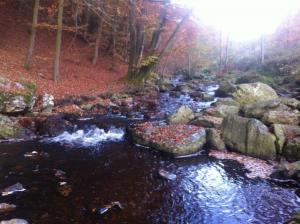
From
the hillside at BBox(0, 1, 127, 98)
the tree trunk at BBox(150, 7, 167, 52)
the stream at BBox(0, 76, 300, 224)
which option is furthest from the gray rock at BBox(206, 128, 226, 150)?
the tree trunk at BBox(150, 7, 167, 52)

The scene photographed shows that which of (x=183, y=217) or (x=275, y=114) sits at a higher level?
(x=275, y=114)

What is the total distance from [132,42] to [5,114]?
52.5ft

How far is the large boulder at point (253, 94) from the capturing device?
2255 centimetres

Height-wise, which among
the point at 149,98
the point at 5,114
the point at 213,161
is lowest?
the point at 213,161

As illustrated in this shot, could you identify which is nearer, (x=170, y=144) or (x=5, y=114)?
(x=170, y=144)

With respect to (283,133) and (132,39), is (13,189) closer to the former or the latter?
(283,133)

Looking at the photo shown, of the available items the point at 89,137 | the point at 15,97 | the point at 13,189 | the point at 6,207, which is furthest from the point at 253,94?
the point at 6,207

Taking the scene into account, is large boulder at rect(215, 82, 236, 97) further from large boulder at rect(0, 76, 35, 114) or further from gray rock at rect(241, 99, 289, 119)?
large boulder at rect(0, 76, 35, 114)

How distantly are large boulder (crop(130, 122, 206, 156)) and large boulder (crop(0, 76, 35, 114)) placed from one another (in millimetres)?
5440

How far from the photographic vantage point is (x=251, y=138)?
562 inches

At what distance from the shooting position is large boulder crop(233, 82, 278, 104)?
2255 centimetres

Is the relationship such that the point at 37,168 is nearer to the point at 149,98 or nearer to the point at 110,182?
the point at 110,182

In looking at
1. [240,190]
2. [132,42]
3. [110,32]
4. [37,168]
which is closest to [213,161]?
[240,190]

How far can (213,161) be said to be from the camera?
13.4 meters
